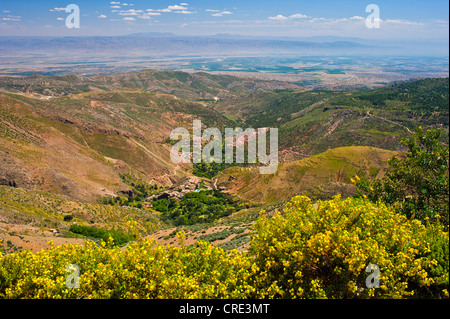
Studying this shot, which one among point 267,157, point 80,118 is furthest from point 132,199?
point 267,157

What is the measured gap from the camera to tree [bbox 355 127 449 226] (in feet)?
44.2

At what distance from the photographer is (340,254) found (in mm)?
9086

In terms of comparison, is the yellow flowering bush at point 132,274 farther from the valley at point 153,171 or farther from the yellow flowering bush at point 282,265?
the valley at point 153,171

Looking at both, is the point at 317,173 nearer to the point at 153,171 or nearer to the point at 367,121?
the point at 153,171

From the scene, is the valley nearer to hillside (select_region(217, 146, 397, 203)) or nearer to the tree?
hillside (select_region(217, 146, 397, 203))

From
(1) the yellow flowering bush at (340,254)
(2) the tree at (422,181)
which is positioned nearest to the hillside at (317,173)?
(2) the tree at (422,181)

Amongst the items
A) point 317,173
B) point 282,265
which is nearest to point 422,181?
point 282,265

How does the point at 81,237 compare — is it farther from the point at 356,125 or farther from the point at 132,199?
the point at 356,125

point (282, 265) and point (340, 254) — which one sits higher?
point (340, 254)

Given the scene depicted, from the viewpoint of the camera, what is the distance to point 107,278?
9945mm

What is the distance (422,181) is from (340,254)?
8.56 m

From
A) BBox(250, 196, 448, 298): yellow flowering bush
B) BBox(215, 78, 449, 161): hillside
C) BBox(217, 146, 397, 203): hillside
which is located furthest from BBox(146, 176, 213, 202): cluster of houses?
BBox(250, 196, 448, 298): yellow flowering bush

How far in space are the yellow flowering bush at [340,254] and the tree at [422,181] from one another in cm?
305

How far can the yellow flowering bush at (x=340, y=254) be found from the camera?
9.18m
